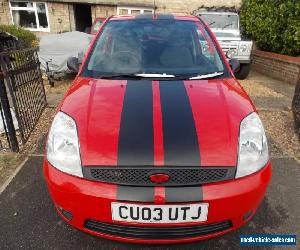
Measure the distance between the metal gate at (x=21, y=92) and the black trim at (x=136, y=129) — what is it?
1951mm

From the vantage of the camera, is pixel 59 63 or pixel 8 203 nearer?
pixel 8 203

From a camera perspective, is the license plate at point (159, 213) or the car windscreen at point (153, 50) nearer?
the license plate at point (159, 213)

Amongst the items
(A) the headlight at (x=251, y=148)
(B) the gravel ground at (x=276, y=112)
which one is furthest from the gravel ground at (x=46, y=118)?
(B) the gravel ground at (x=276, y=112)

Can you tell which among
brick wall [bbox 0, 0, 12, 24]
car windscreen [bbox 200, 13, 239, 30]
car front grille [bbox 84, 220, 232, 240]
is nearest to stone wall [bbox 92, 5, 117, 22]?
brick wall [bbox 0, 0, 12, 24]

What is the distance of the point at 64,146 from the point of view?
2037mm

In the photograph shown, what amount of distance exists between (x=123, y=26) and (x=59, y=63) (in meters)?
4.70

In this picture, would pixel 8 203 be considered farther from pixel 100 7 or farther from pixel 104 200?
pixel 100 7

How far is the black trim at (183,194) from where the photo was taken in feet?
5.91

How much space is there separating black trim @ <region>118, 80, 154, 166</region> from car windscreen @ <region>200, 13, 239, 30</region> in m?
8.04

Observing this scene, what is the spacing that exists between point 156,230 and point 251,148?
873 mm

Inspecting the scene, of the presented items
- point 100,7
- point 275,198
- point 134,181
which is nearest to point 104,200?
point 134,181

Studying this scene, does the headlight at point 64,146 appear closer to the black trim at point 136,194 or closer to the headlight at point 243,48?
the black trim at point 136,194

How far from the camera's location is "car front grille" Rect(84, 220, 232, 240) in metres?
1.91

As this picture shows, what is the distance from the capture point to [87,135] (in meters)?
2.01
